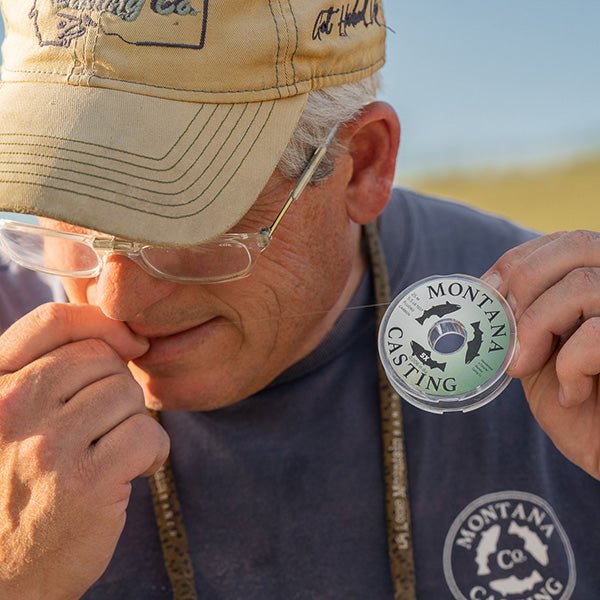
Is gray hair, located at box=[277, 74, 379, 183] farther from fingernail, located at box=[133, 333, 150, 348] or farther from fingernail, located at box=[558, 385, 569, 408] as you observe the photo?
fingernail, located at box=[558, 385, 569, 408]

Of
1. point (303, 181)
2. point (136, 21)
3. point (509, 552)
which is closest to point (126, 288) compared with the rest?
point (303, 181)

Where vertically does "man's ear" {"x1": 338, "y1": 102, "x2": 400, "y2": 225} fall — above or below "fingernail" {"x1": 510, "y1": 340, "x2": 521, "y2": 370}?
above

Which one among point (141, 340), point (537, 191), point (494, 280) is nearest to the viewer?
point (494, 280)

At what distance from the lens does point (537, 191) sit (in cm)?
1920

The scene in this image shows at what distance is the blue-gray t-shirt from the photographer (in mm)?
2752

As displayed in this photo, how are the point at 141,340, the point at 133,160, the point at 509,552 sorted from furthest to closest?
the point at 509,552, the point at 141,340, the point at 133,160

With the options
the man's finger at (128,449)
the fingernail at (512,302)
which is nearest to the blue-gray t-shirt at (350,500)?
the man's finger at (128,449)

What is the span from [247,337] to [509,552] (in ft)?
2.97

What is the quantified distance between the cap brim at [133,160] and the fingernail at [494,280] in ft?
1.68

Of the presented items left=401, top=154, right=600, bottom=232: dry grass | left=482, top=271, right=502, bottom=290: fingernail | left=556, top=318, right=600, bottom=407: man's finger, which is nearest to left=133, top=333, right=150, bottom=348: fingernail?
left=482, top=271, right=502, bottom=290: fingernail

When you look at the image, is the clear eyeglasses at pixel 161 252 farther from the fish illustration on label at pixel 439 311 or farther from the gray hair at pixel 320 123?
the fish illustration on label at pixel 439 311

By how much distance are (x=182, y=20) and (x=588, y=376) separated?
1134mm

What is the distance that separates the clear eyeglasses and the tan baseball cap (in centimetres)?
17

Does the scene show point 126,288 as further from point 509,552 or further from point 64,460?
point 509,552
